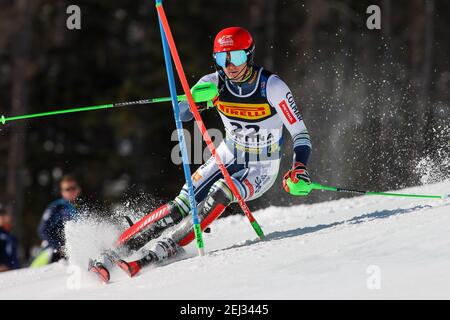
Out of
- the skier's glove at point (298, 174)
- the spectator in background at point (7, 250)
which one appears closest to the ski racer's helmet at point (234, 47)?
the skier's glove at point (298, 174)

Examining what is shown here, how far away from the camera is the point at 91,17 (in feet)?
71.3

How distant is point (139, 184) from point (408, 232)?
51.2ft

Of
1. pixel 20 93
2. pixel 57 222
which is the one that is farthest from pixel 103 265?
pixel 20 93

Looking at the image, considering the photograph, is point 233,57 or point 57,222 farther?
point 57,222

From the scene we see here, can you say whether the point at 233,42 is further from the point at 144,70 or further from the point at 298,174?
the point at 144,70

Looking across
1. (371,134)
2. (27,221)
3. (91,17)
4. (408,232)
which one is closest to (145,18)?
(91,17)

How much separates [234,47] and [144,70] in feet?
53.1

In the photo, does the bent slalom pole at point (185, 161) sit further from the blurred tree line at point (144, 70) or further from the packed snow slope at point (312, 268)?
the blurred tree line at point (144, 70)

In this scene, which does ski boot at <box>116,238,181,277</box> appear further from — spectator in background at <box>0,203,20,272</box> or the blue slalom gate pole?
spectator in background at <box>0,203,20,272</box>

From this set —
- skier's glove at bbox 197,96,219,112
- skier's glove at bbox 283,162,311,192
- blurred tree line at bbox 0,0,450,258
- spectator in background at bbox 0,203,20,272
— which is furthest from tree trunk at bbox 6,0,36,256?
skier's glove at bbox 283,162,311,192

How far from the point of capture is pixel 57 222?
26.7ft

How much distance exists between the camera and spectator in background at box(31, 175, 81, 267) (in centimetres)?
Answer: 815

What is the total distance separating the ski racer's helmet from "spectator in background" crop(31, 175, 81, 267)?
2.79 m

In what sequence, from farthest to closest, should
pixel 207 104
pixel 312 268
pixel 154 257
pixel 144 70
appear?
pixel 144 70 → pixel 207 104 → pixel 154 257 → pixel 312 268
